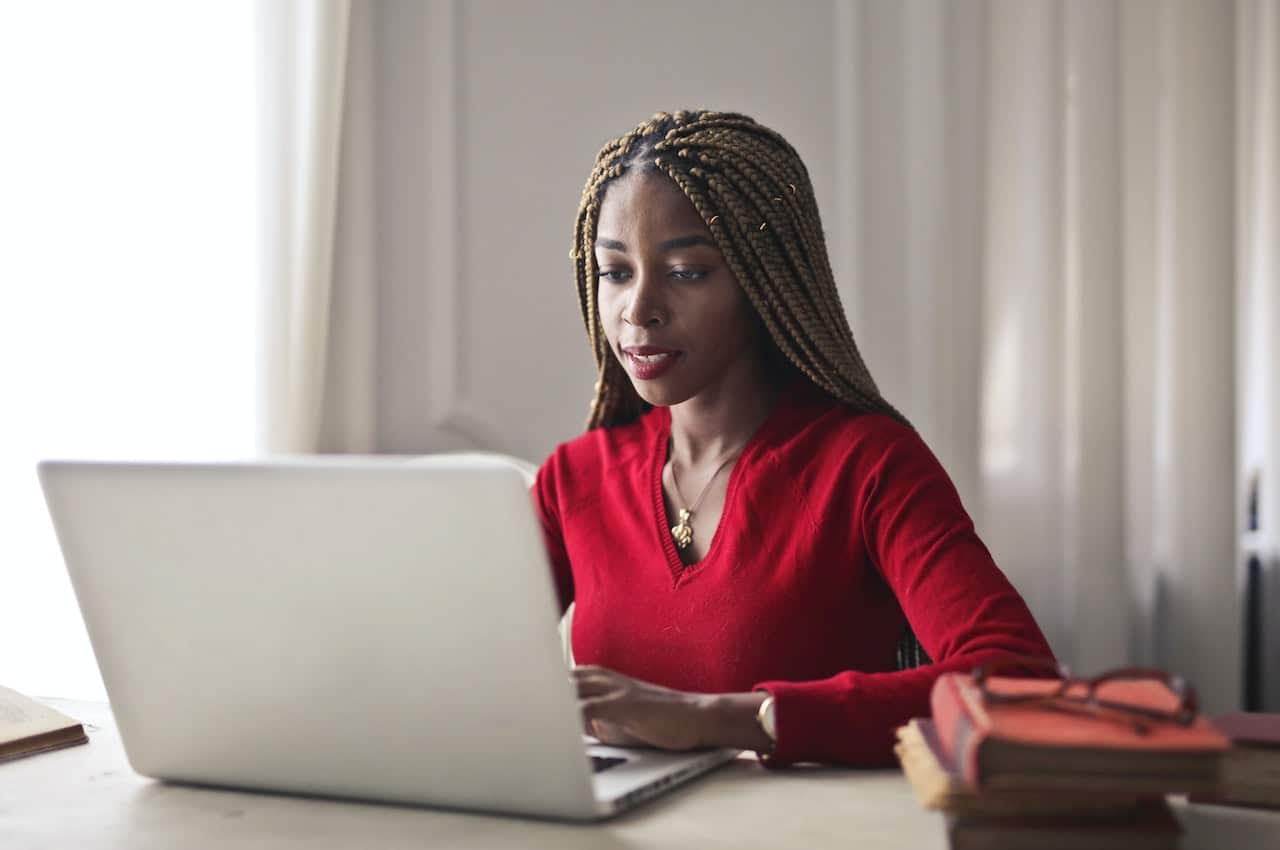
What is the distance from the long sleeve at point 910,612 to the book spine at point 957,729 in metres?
0.19

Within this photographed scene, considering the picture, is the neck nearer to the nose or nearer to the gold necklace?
the gold necklace

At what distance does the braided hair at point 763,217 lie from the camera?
1.41 metres

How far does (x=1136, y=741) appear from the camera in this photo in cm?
73

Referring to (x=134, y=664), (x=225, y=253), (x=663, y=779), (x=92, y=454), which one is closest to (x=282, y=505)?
(x=134, y=664)

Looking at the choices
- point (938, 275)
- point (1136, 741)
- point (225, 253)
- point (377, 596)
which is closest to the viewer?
point (1136, 741)

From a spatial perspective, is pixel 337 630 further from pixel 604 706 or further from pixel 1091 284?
pixel 1091 284

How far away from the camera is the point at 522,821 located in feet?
2.92

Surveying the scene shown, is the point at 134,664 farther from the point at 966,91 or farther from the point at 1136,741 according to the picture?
the point at 966,91

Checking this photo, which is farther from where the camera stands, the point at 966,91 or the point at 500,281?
the point at 500,281

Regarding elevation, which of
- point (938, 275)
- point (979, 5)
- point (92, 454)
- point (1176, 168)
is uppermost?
point (979, 5)

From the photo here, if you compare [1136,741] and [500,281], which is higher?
[500,281]

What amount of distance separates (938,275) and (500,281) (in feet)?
2.80

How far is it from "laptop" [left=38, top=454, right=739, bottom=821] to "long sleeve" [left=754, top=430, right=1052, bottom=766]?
0.42ft

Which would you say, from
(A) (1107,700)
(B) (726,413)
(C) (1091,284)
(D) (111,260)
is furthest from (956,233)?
(A) (1107,700)
